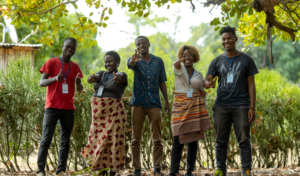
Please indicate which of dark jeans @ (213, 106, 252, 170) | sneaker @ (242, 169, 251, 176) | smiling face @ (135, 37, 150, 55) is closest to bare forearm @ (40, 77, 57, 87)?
smiling face @ (135, 37, 150, 55)

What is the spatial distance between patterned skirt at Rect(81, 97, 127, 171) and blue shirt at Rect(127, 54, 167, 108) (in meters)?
0.33

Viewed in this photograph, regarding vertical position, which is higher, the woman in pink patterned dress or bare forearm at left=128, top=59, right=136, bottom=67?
bare forearm at left=128, top=59, right=136, bottom=67

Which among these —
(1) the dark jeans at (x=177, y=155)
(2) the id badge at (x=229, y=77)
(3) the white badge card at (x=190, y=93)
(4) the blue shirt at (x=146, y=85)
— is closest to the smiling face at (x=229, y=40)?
(2) the id badge at (x=229, y=77)

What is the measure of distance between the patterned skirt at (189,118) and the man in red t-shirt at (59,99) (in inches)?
56.7

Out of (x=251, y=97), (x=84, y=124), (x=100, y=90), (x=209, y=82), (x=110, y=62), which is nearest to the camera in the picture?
(x=251, y=97)

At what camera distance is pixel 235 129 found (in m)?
4.04

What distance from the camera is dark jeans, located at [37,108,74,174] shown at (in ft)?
13.8

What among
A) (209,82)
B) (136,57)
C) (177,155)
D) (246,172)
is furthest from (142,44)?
(246,172)

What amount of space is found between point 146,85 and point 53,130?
1427 millimetres

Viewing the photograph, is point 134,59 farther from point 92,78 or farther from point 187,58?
point 187,58

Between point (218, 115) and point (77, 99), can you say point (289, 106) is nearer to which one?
point (218, 115)

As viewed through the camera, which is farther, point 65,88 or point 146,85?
point 146,85

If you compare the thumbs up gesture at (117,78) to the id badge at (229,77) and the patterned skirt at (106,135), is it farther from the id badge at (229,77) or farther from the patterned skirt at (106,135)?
the id badge at (229,77)

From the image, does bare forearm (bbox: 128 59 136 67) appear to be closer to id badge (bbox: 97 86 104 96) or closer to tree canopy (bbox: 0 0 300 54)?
id badge (bbox: 97 86 104 96)
